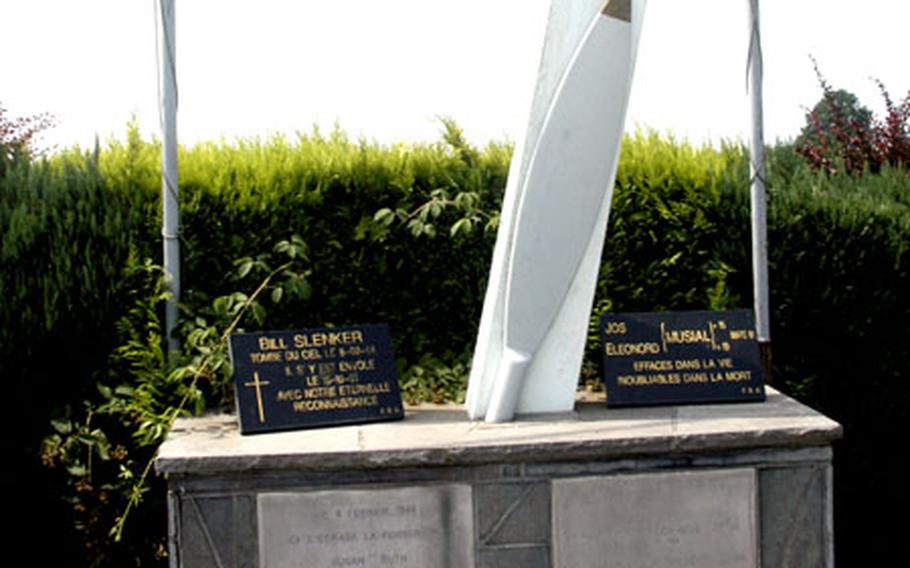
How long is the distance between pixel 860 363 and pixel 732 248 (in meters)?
0.86

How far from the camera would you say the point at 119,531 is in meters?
4.53

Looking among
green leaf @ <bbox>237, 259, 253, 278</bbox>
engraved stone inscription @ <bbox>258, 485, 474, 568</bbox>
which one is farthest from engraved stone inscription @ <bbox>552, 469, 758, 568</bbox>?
green leaf @ <bbox>237, 259, 253, 278</bbox>

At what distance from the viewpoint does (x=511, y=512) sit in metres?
3.94

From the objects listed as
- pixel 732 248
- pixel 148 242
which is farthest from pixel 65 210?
pixel 732 248

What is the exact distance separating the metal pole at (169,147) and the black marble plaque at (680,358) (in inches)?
70.2

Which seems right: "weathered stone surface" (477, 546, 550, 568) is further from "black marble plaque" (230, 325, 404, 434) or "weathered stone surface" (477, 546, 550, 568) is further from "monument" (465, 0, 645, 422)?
"black marble plaque" (230, 325, 404, 434)

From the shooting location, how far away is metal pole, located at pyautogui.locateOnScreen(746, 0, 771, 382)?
495 cm

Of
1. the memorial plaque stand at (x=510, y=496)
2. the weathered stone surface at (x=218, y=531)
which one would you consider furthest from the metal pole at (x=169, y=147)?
the weathered stone surface at (x=218, y=531)

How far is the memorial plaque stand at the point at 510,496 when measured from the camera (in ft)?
12.7

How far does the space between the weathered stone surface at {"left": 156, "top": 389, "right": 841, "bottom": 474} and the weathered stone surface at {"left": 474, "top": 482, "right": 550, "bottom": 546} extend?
11cm

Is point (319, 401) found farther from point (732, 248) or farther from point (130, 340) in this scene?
point (732, 248)

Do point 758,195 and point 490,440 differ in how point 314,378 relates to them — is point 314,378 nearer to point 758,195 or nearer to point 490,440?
point 490,440

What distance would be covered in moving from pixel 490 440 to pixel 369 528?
1.70 ft

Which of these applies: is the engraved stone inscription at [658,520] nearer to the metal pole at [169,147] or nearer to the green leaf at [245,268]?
the green leaf at [245,268]
